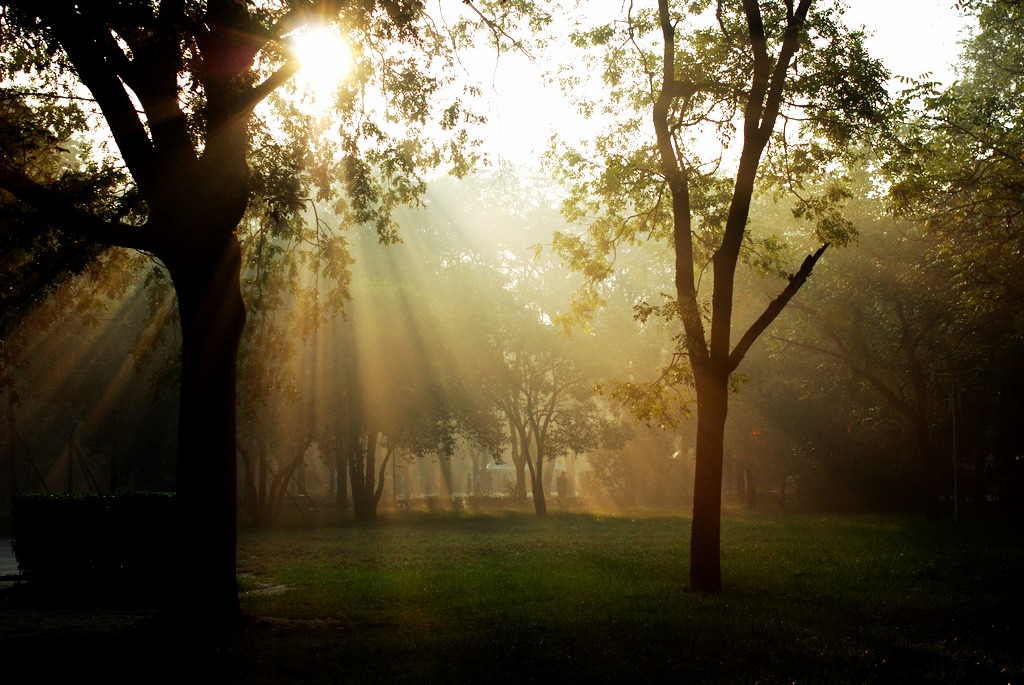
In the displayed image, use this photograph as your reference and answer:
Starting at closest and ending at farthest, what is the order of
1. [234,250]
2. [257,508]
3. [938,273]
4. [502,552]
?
[234,250] < [502,552] < [938,273] < [257,508]

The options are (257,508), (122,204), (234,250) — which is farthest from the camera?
(257,508)

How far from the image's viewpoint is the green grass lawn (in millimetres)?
8391

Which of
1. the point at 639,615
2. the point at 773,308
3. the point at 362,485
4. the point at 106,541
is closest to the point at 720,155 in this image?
the point at 773,308

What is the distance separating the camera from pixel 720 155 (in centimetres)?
1579

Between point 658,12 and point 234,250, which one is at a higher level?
point 658,12

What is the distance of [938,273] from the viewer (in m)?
28.6

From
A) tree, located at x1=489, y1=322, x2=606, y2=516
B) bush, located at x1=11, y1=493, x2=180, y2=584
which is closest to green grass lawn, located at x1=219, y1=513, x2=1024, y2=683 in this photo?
bush, located at x1=11, y1=493, x2=180, y2=584

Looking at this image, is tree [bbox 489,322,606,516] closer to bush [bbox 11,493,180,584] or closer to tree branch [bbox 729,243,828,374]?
bush [bbox 11,493,180,584]

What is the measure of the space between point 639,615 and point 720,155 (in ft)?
27.5

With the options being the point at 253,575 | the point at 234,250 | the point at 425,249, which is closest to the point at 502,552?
the point at 253,575

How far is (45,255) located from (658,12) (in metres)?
10.4

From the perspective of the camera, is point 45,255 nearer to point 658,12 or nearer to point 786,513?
point 658,12

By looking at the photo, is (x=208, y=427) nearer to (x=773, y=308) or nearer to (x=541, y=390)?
(x=773, y=308)

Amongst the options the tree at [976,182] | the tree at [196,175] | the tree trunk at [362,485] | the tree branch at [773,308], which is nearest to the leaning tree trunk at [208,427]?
the tree at [196,175]
